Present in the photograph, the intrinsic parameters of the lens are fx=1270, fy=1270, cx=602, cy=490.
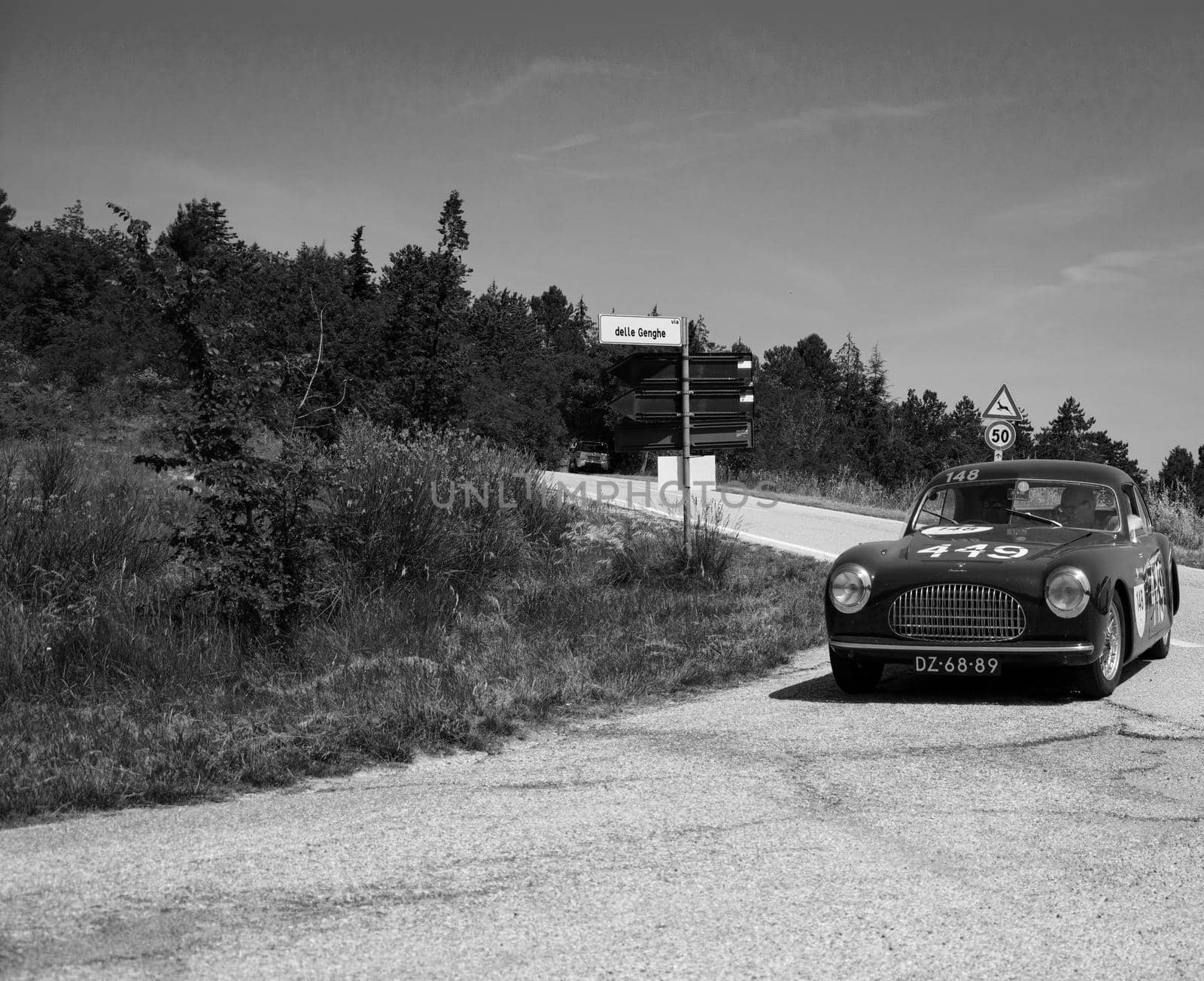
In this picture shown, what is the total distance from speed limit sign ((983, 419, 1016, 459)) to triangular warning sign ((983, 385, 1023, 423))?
12cm

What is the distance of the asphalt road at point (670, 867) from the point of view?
147 inches

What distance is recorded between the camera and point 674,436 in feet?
47.0

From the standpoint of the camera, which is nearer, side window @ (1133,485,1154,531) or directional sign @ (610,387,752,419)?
side window @ (1133,485,1154,531)

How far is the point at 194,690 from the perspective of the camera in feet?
27.7

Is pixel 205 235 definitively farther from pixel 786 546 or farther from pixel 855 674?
pixel 786 546

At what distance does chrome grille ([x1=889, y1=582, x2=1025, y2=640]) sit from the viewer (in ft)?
25.3

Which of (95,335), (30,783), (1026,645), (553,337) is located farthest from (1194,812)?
(553,337)

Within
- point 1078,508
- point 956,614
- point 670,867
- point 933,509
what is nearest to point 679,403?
point 933,509

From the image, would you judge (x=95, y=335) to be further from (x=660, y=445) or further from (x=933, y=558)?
(x=933, y=558)

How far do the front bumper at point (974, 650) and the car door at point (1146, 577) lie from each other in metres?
1.07

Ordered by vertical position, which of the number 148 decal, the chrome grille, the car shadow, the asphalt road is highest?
the number 148 decal

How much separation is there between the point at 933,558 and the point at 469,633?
16.0 feet

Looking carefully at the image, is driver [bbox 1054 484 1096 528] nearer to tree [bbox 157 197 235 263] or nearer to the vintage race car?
the vintage race car

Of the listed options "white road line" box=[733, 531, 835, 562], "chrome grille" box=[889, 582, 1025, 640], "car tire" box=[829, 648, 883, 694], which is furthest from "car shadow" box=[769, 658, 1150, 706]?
"white road line" box=[733, 531, 835, 562]
